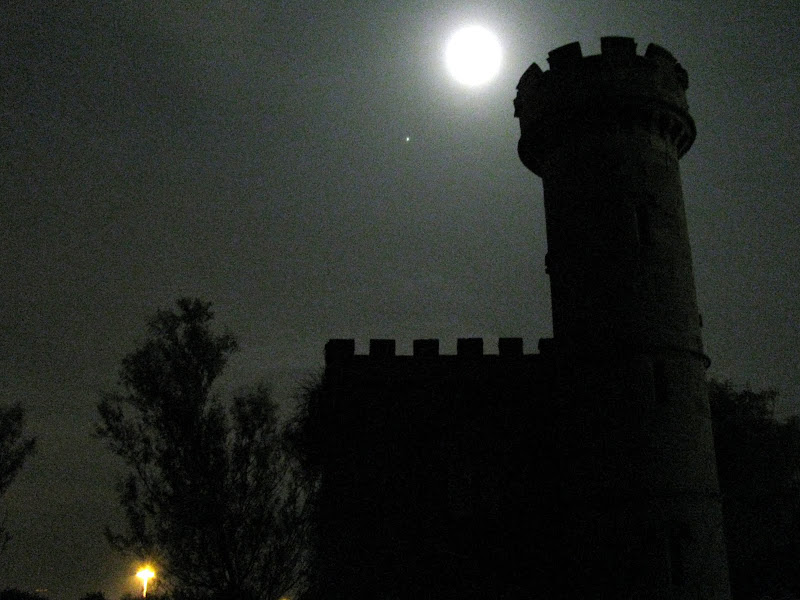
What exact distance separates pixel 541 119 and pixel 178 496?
1312cm

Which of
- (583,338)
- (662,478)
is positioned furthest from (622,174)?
(662,478)

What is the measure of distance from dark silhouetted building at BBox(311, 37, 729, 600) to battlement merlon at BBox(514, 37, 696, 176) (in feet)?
0.14

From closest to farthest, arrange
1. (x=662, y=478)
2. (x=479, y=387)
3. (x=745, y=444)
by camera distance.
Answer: (x=662, y=478) < (x=479, y=387) < (x=745, y=444)

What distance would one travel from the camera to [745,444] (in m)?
26.2

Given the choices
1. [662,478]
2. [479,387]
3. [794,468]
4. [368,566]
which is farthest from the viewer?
[794,468]

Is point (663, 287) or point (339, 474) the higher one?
point (663, 287)

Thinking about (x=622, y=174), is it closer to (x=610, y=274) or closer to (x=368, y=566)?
(x=610, y=274)

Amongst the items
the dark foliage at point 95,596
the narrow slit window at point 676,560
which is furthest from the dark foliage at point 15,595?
the narrow slit window at point 676,560

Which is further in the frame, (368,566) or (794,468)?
(794,468)

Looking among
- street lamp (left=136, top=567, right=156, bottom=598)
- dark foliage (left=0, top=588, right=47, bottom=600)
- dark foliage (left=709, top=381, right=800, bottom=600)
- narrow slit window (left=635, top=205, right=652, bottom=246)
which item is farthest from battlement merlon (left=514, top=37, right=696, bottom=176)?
dark foliage (left=0, top=588, right=47, bottom=600)

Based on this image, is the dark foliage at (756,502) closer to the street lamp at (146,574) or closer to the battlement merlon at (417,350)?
the battlement merlon at (417,350)

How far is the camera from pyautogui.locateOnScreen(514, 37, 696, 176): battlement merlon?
1783 cm

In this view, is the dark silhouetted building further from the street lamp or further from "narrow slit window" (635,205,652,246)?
the street lamp

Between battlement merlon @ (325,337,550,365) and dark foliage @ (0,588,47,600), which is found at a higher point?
battlement merlon @ (325,337,550,365)
